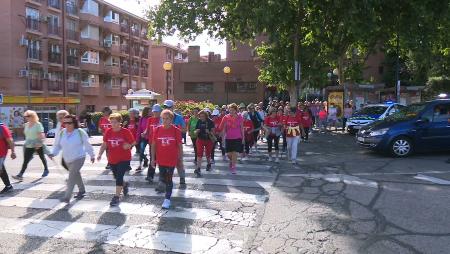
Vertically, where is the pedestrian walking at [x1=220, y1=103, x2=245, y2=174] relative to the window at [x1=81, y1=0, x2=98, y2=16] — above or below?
below

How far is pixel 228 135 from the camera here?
10594mm

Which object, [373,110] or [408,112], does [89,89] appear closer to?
[373,110]

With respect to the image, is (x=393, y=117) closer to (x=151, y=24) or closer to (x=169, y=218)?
(x=169, y=218)

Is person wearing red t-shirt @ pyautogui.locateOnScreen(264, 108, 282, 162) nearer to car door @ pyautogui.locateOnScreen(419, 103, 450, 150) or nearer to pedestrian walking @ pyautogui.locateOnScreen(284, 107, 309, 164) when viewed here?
pedestrian walking @ pyautogui.locateOnScreen(284, 107, 309, 164)

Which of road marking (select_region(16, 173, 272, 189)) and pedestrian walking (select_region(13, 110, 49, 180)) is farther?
pedestrian walking (select_region(13, 110, 49, 180))

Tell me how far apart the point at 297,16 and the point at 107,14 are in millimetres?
37760

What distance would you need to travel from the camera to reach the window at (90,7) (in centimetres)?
4928

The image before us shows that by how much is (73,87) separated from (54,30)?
6.25 meters

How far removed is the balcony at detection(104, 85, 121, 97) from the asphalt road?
44.7 m

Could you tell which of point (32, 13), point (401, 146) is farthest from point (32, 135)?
point (32, 13)

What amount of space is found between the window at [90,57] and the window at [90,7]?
4438 millimetres

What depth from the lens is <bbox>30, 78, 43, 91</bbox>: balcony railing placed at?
41.2 metres

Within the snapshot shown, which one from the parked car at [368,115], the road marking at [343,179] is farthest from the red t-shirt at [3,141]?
the parked car at [368,115]

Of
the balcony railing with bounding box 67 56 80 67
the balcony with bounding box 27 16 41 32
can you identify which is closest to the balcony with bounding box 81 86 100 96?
the balcony railing with bounding box 67 56 80 67
